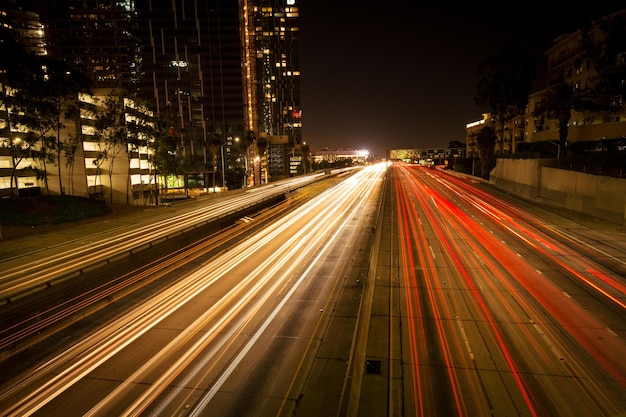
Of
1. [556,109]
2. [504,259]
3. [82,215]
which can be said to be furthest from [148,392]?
[556,109]

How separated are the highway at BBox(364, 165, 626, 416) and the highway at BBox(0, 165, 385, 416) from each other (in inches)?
100

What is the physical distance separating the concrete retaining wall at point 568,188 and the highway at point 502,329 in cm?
837

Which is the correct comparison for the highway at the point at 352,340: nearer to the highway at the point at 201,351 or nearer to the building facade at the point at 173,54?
the highway at the point at 201,351

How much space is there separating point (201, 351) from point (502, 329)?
32.3 ft

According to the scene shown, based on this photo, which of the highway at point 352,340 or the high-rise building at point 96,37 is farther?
the high-rise building at point 96,37

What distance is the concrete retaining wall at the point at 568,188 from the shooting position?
27.9m

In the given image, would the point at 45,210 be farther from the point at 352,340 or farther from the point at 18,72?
the point at 352,340

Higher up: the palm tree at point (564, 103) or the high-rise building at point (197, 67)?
the high-rise building at point (197, 67)

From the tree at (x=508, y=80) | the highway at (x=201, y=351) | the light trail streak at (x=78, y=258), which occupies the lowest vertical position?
the highway at (x=201, y=351)

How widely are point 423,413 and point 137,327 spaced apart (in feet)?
32.4

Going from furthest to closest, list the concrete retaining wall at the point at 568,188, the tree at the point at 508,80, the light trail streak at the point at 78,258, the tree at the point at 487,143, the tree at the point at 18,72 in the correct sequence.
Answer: the tree at the point at 487,143 < the tree at the point at 508,80 < the tree at the point at 18,72 < the concrete retaining wall at the point at 568,188 < the light trail streak at the point at 78,258

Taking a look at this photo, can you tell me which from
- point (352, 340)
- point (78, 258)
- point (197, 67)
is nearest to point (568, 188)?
point (352, 340)

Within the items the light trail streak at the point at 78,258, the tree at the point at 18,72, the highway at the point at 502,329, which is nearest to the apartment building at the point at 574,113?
the highway at the point at 502,329

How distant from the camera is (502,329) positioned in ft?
38.3
